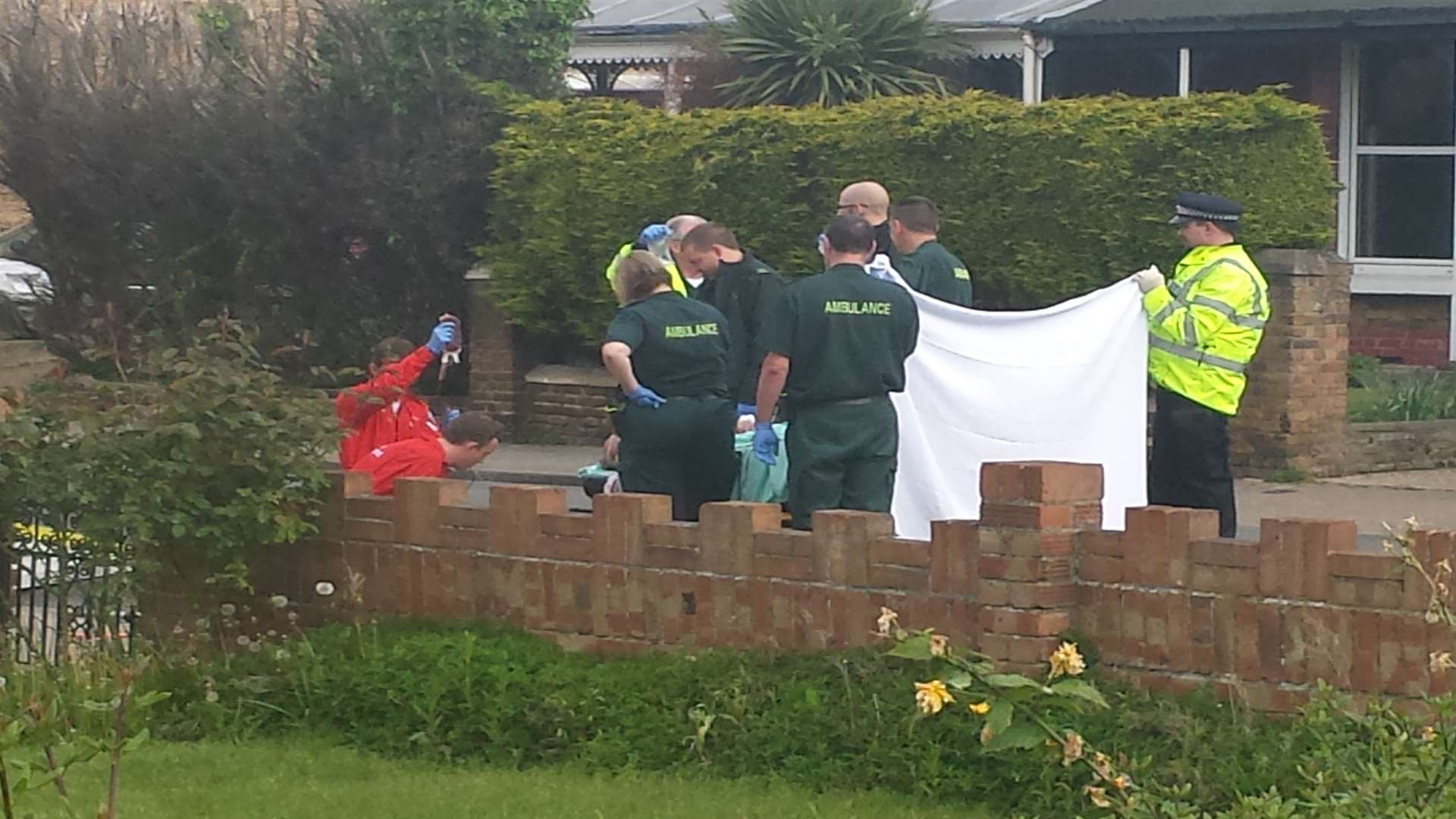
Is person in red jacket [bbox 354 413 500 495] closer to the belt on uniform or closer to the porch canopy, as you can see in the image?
the belt on uniform

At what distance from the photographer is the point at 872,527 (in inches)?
268

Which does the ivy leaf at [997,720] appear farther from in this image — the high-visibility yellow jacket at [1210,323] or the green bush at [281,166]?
the green bush at [281,166]

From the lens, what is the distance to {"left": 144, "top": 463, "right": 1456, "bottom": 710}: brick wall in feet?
19.8

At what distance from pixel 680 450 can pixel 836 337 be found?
2.42 feet

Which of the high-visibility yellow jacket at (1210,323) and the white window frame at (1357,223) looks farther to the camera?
the white window frame at (1357,223)

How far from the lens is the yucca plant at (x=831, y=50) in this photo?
20.2 meters

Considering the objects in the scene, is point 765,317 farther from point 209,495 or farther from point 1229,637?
point 1229,637

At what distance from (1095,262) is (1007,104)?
127 centimetres

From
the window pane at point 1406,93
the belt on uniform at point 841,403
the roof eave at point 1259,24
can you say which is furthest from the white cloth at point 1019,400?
the window pane at point 1406,93

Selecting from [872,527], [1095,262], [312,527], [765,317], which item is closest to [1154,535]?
[872,527]

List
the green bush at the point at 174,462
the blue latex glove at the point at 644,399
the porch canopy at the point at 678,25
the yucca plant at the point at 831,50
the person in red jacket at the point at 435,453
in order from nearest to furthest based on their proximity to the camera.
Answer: the green bush at the point at 174,462, the blue latex glove at the point at 644,399, the person in red jacket at the point at 435,453, the yucca plant at the point at 831,50, the porch canopy at the point at 678,25

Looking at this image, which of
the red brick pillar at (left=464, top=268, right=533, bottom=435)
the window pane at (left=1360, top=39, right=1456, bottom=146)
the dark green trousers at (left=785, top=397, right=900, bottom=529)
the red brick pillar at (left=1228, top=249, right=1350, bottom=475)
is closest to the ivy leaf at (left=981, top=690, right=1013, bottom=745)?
the dark green trousers at (left=785, top=397, right=900, bottom=529)

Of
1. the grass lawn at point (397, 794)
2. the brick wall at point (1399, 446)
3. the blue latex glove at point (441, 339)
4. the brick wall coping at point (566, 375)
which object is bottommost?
the grass lawn at point (397, 794)

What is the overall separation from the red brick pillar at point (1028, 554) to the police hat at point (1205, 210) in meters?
3.26
